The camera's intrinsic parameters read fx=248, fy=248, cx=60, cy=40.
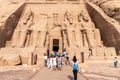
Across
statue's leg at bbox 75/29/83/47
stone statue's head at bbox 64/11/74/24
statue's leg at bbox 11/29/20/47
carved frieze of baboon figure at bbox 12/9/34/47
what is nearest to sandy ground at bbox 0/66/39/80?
carved frieze of baboon figure at bbox 12/9/34/47

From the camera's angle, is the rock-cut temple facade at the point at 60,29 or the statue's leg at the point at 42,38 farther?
the statue's leg at the point at 42,38

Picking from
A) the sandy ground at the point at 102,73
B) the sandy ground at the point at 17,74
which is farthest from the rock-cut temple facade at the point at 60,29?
the sandy ground at the point at 17,74

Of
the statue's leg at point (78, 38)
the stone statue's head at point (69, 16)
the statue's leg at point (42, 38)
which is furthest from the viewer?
the stone statue's head at point (69, 16)

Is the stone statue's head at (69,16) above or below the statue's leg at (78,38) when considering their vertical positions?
above

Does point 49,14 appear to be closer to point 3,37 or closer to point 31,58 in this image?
point 3,37

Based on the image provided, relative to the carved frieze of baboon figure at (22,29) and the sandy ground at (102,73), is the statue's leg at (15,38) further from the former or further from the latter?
the sandy ground at (102,73)

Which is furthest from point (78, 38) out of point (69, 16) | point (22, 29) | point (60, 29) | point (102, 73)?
point (102, 73)

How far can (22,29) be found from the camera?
2511 cm

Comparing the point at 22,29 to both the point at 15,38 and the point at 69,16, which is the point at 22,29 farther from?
the point at 69,16

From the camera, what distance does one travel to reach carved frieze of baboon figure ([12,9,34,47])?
2414 cm

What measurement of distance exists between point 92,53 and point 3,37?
9.10 m

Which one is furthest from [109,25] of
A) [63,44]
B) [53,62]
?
[53,62]

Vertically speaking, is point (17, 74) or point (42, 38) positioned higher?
point (42, 38)

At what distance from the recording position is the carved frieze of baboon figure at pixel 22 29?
24.1 meters
